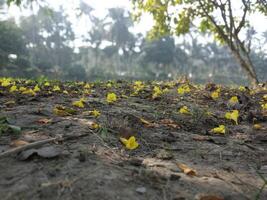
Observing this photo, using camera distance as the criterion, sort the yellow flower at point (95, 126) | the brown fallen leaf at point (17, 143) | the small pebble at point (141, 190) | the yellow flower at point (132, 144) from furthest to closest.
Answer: the yellow flower at point (95, 126) < the yellow flower at point (132, 144) < the brown fallen leaf at point (17, 143) < the small pebble at point (141, 190)

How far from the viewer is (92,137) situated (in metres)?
2.26

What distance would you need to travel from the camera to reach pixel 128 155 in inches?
81.1

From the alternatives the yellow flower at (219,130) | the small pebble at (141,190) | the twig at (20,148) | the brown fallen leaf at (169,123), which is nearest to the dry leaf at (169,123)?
the brown fallen leaf at (169,123)

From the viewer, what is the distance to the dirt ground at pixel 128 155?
157 centimetres

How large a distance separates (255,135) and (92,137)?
52.0 inches

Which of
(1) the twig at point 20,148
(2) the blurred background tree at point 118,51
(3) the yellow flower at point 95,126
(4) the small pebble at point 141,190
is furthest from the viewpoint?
(2) the blurred background tree at point 118,51

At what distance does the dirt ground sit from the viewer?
1.57m

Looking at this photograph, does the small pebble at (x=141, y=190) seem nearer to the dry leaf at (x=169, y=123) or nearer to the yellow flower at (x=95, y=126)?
the yellow flower at (x=95, y=126)

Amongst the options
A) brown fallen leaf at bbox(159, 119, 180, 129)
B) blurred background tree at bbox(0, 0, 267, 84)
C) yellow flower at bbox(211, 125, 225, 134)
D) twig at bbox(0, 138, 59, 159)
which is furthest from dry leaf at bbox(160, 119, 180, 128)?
blurred background tree at bbox(0, 0, 267, 84)

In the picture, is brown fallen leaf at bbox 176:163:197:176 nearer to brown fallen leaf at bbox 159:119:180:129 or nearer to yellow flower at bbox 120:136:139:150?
yellow flower at bbox 120:136:139:150

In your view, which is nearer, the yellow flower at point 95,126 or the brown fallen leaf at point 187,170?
the brown fallen leaf at point 187,170

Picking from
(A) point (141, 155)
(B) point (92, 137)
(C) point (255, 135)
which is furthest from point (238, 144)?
(B) point (92, 137)

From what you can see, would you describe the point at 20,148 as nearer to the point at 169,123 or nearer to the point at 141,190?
the point at 141,190

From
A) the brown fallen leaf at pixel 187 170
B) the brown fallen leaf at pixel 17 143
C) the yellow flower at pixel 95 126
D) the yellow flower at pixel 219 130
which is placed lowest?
the brown fallen leaf at pixel 187 170
